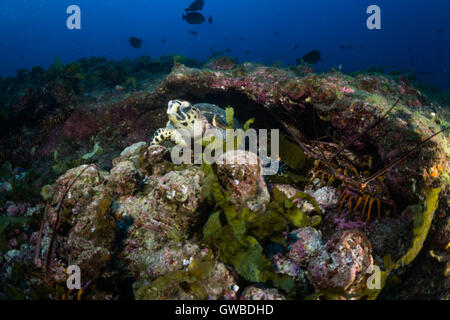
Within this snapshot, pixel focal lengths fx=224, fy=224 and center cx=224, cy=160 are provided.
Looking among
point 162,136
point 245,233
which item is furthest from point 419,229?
point 162,136

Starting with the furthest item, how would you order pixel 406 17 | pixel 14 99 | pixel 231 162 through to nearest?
pixel 406 17 → pixel 14 99 → pixel 231 162

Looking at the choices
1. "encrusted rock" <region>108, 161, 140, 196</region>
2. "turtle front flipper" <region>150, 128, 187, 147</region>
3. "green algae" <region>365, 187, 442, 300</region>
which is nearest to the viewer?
"green algae" <region>365, 187, 442, 300</region>

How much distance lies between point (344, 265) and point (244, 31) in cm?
15323

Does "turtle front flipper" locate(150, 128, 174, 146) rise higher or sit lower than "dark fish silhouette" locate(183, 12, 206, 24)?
lower

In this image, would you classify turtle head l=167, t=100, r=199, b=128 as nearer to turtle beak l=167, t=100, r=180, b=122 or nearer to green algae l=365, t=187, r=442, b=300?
turtle beak l=167, t=100, r=180, b=122

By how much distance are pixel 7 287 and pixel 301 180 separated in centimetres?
343

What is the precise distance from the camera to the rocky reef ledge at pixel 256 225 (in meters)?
1.91

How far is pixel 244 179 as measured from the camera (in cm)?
241

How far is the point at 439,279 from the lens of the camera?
1.99m

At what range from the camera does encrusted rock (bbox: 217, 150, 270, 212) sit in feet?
7.80

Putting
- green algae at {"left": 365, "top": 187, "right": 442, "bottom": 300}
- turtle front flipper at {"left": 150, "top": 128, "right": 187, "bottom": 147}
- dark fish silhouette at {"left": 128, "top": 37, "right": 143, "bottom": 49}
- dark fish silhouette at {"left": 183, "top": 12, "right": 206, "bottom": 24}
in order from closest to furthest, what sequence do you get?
green algae at {"left": 365, "top": 187, "right": 442, "bottom": 300} < turtle front flipper at {"left": 150, "top": 128, "right": 187, "bottom": 147} < dark fish silhouette at {"left": 183, "top": 12, "right": 206, "bottom": 24} < dark fish silhouette at {"left": 128, "top": 37, "right": 143, "bottom": 49}

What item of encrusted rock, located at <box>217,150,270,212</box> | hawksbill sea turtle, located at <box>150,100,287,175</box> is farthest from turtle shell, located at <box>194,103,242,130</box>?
encrusted rock, located at <box>217,150,270,212</box>
